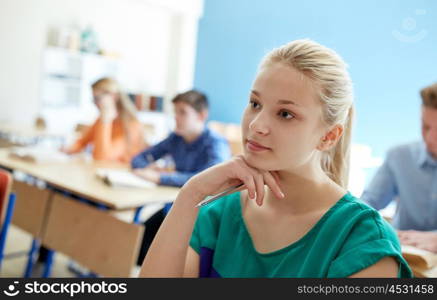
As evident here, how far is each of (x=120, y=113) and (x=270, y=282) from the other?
8.16 ft

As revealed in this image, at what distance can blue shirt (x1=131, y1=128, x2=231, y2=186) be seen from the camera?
248 centimetres

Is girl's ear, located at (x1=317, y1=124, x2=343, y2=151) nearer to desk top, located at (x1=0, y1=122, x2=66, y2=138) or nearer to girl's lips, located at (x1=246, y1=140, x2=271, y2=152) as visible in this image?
girl's lips, located at (x1=246, y1=140, x2=271, y2=152)

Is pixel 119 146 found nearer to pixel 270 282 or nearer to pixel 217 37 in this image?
pixel 270 282

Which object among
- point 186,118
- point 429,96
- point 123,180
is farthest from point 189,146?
point 429,96

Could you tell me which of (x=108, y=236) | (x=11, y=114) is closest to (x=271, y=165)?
(x=108, y=236)

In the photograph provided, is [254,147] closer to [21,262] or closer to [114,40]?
[21,262]

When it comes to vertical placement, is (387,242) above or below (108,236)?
above

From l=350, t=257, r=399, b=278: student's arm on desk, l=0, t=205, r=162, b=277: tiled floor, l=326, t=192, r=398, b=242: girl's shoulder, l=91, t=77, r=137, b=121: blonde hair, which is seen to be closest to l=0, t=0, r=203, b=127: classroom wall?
l=0, t=205, r=162, b=277: tiled floor

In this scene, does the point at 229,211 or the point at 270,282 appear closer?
the point at 270,282

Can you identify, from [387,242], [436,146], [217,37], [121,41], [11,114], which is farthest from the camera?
[121,41]

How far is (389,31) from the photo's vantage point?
3.27 m

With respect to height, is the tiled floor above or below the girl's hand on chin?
below

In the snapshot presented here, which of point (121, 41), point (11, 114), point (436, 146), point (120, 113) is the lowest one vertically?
A: point (11, 114)

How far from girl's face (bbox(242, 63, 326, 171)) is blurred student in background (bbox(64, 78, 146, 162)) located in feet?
7.67
